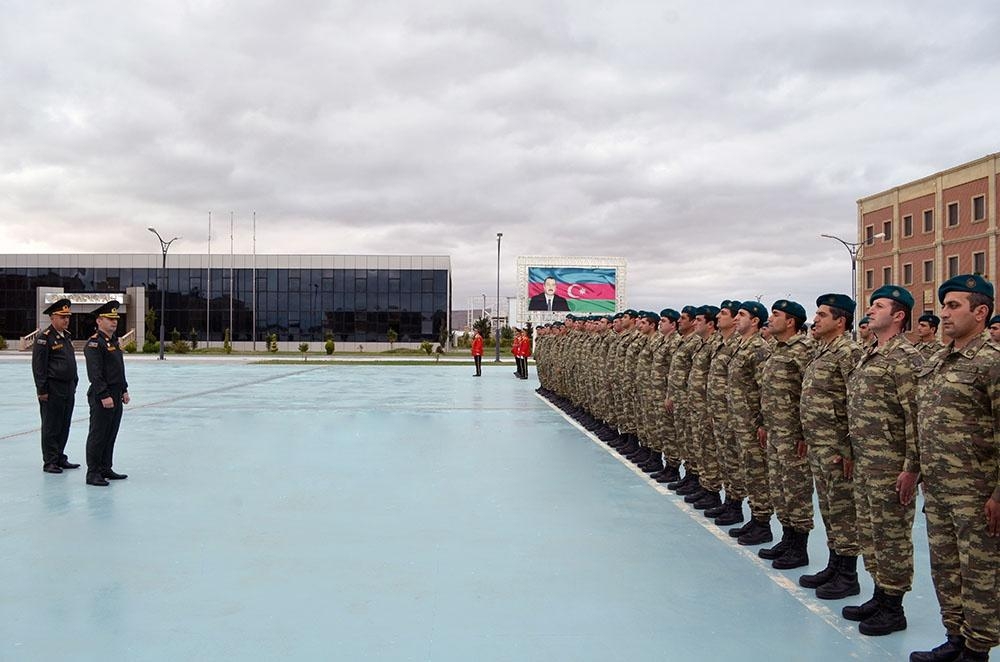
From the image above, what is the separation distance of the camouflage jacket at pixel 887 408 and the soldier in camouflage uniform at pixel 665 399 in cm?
351

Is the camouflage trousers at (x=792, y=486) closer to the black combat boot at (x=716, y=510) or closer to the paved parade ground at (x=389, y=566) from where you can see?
the paved parade ground at (x=389, y=566)

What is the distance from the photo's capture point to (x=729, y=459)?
6.05 meters

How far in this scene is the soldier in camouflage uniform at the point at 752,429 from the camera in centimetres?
560

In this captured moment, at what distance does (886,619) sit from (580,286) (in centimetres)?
5760

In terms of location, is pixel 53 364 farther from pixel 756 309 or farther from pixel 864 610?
pixel 864 610

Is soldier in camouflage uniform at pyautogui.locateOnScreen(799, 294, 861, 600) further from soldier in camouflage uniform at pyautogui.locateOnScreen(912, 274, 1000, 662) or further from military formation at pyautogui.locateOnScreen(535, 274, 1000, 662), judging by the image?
soldier in camouflage uniform at pyautogui.locateOnScreen(912, 274, 1000, 662)

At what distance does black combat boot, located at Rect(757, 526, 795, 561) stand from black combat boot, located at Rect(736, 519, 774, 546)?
10.6 inches

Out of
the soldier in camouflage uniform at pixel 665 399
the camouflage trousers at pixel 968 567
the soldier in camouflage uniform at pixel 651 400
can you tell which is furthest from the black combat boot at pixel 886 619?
the soldier in camouflage uniform at pixel 651 400

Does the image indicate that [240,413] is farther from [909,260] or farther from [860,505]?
[909,260]

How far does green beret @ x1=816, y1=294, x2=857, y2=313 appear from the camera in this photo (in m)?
4.80

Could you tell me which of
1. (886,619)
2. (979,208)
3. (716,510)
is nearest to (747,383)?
(716,510)

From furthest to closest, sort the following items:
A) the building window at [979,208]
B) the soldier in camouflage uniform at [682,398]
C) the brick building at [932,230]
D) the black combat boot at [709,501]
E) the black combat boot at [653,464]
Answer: the building window at [979,208], the brick building at [932,230], the black combat boot at [653,464], the soldier in camouflage uniform at [682,398], the black combat boot at [709,501]

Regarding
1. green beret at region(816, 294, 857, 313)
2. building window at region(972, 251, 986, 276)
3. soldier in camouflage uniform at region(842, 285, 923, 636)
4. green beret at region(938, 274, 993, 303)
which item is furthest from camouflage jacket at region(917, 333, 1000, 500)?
building window at region(972, 251, 986, 276)

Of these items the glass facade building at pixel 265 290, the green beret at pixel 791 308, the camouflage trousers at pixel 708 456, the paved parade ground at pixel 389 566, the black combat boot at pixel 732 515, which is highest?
the glass facade building at pixel 265 290
